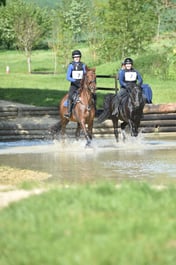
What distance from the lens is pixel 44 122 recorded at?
2661 centimetres

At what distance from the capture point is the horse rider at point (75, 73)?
21.2 meters

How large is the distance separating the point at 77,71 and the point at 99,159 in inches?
145

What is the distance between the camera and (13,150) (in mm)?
21156

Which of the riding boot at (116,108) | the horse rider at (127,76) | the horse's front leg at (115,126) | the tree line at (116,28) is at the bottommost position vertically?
the tree line at (116,28)

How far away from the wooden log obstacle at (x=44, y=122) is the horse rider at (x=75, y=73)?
2.30m

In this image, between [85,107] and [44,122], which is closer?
[85,107]

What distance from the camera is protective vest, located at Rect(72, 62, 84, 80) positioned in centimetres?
2125

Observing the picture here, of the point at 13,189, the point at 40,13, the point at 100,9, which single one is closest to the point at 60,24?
the point at 100,9

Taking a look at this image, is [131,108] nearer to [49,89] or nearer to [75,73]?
[75,73]

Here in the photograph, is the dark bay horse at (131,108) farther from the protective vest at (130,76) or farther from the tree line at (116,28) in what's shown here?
the tree line at (116,28)

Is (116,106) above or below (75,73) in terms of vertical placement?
below

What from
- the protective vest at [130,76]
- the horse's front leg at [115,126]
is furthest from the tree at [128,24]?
the protective vest at [130,76]

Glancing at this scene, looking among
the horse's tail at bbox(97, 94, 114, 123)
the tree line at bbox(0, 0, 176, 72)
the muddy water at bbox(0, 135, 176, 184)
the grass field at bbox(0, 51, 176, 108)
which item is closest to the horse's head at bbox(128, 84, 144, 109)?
the muddy water at bbox(0, 135, 176, 184)

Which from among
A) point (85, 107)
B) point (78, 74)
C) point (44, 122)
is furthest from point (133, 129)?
point (44, 122)
